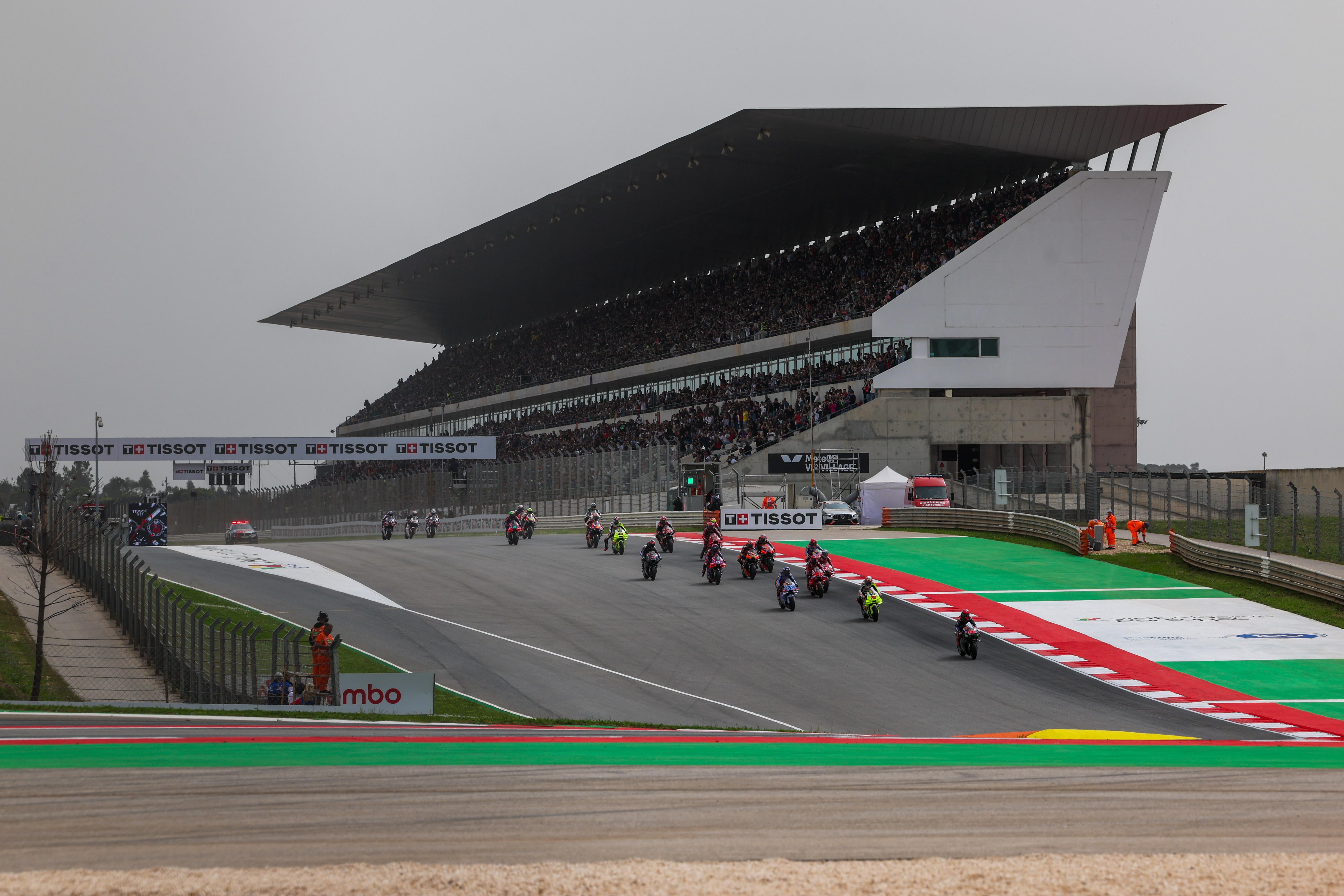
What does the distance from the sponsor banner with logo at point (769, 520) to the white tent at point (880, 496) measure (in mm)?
5572

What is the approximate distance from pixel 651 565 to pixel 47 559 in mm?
12467

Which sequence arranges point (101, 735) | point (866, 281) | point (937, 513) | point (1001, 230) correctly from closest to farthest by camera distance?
point (101, 735)
point (937, 513)
point (1001, 230)
point (866, 281)

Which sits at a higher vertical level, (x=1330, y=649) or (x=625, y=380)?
(x=625, y=380)

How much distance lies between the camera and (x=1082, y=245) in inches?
2046

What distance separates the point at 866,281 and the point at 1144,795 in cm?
4890

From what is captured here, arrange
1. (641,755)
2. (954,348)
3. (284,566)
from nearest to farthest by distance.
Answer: (641,755) < (284,566) < (954,348)

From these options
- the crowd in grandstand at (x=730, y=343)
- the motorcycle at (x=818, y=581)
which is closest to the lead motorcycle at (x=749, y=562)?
the motorcycle at (x=818, y=581)

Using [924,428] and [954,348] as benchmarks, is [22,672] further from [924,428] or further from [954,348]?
[954,348]

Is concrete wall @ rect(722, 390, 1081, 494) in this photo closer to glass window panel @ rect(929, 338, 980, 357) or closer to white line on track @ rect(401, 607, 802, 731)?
glass window panel @ rect(929, 338, 980, 357)

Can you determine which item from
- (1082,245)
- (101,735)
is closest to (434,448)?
(1082,245)

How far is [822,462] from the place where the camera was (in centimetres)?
4969

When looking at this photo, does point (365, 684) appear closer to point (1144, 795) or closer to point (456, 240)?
point (1144, 795)

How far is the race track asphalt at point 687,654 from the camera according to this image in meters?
16.4

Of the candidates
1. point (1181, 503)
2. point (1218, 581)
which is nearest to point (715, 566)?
point (1218, 581)
